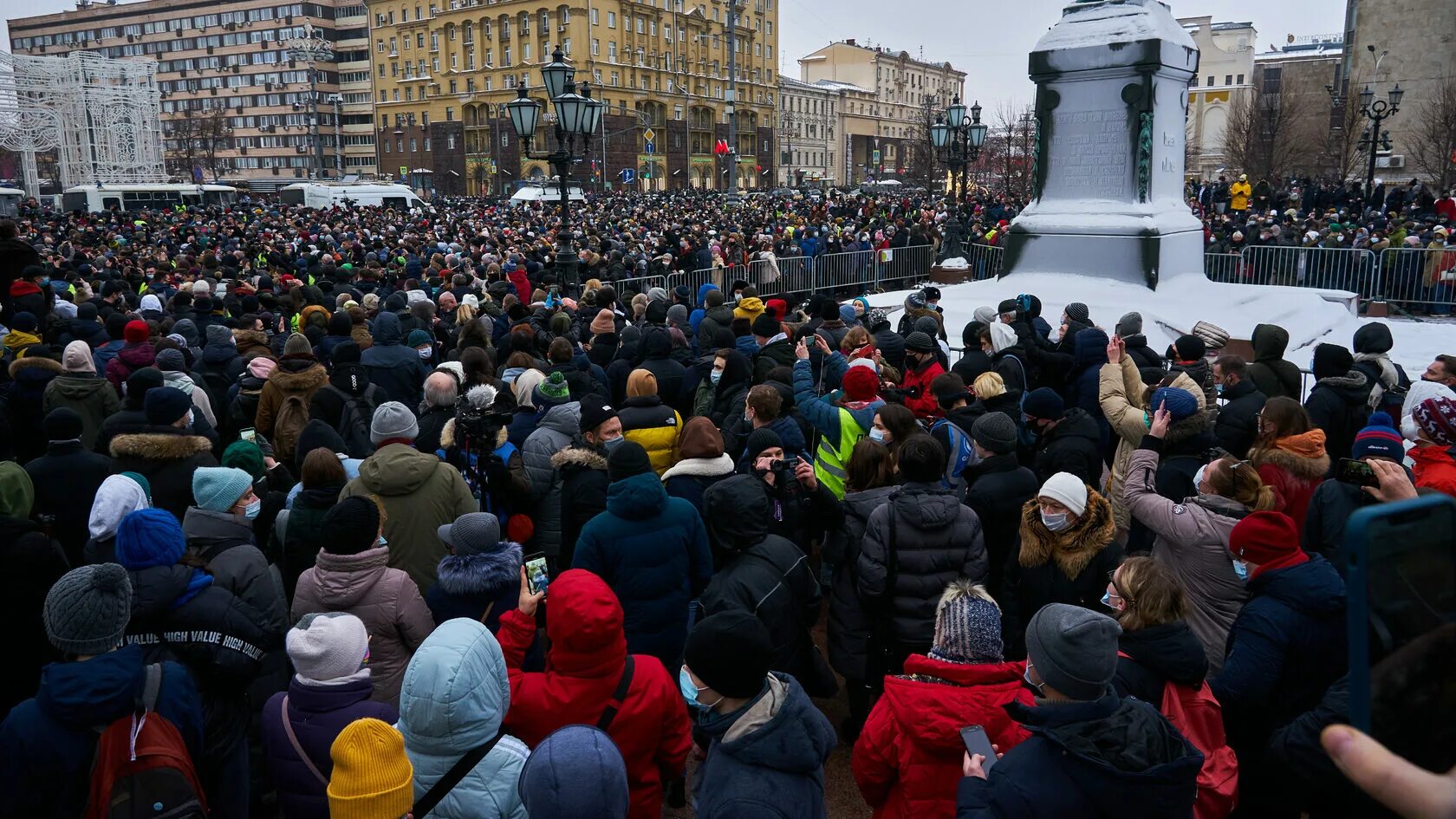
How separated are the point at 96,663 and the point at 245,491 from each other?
5.31 feet

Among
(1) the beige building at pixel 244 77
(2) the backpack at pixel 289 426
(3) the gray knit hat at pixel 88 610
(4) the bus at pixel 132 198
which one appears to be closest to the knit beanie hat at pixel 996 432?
(3) the gray knit hat at pixel 88 610

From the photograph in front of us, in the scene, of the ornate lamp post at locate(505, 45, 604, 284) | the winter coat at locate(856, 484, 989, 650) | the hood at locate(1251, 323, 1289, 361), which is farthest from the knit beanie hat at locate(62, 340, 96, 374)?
the hood at locate(1251, 323, 1289, 361)

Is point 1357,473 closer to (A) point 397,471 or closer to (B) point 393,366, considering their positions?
(A) point 397,471

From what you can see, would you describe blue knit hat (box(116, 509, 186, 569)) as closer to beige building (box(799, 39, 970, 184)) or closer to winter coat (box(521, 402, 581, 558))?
winter coat (box(521, 402, 581, 558))

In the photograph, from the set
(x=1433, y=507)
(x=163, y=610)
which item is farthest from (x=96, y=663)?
(x=1433, y=507)

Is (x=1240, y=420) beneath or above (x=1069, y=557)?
above

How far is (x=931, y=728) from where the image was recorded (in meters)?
2.87

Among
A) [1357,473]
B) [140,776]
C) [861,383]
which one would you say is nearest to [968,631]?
[1357,473]

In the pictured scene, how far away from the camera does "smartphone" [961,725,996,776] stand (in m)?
2.53

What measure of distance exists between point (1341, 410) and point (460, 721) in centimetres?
637

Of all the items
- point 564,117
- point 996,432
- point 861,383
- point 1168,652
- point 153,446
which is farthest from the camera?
point 564,117

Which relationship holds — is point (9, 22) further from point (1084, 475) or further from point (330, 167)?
point (1084, 475)

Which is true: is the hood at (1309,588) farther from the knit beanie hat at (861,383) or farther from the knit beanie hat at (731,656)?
the knit beanie hat at (861,383)

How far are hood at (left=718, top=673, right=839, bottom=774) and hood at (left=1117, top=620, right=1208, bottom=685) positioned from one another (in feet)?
3.90
